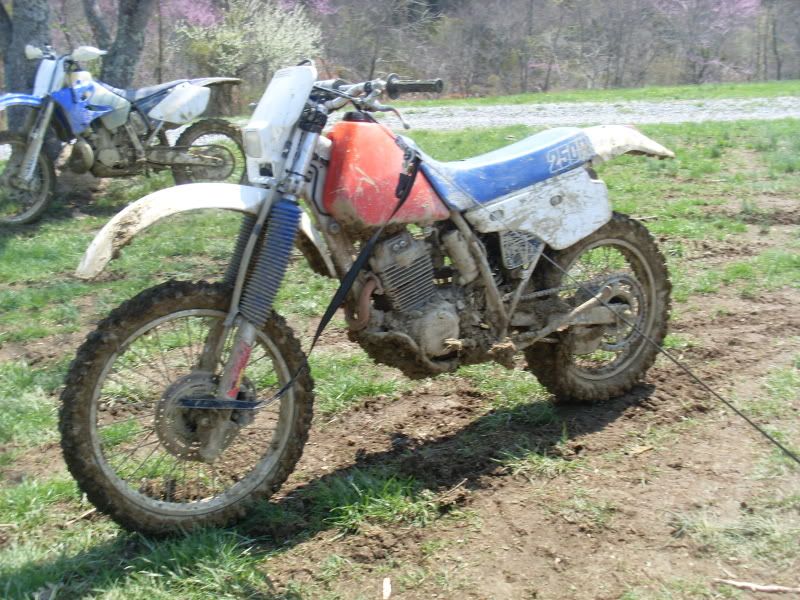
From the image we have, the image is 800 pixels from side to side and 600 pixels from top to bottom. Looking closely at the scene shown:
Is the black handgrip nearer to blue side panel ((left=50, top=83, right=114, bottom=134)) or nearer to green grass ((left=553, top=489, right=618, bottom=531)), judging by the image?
green grass ((left=553, top=489, right=618, bottom=531))

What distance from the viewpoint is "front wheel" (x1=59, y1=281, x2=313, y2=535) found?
321cm

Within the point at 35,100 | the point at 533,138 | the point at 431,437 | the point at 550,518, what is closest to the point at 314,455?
the point at 431,437

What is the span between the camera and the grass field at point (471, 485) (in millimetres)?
3160

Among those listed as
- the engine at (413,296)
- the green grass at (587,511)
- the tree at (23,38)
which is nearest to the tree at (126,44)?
the tree at (23,38)

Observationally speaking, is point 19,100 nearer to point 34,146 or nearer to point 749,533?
point 34,146

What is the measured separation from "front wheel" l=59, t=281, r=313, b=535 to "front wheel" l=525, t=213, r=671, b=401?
4.55 feet

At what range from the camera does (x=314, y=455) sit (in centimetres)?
418

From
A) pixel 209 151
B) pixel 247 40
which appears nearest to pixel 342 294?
pixel 209 151

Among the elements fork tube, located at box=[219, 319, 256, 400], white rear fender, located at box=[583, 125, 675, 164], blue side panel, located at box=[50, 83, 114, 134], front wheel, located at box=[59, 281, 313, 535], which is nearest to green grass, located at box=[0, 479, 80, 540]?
front wheel, located at box=[59, 281, 313, 535]

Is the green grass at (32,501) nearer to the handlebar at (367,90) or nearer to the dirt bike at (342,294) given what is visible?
the dirt bike at (342,294)

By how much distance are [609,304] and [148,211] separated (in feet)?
7.66

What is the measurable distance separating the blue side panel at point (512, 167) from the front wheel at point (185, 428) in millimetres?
968

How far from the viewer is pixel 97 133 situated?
9.28 metres

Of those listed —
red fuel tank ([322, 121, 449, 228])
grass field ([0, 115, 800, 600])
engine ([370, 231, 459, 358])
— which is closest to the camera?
grass field ([0, 115, 800, 600])
